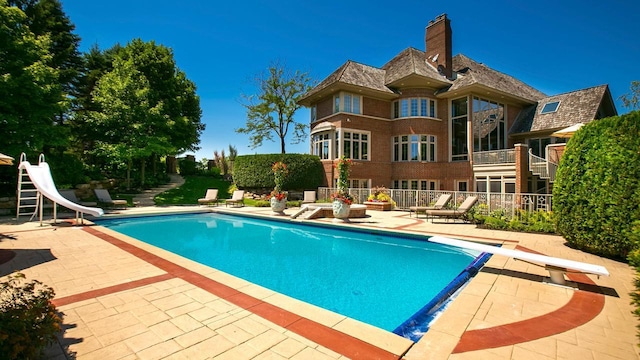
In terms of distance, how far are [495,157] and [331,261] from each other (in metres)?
15.0

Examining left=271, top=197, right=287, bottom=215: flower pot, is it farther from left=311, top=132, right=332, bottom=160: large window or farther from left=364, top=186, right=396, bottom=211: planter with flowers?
left=311, top=132, right=332, bottom=160: large window

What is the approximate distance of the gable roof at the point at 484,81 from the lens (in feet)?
61.3

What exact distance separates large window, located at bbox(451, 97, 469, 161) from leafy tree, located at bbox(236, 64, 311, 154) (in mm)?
16129

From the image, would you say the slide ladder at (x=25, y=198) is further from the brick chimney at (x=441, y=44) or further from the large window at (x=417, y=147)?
the brick chimney at (x=441, y=44)

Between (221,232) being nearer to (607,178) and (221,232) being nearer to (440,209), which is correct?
(440,209)

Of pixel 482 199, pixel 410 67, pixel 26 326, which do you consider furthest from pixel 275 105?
pixel 26 326

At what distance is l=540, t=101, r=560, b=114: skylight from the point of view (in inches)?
776

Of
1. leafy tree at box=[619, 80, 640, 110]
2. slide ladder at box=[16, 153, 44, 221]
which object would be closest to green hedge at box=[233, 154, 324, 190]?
slide ladder at box=[16, 153, 44, 221]

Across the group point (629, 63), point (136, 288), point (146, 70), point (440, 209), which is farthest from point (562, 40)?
point (146, 70)

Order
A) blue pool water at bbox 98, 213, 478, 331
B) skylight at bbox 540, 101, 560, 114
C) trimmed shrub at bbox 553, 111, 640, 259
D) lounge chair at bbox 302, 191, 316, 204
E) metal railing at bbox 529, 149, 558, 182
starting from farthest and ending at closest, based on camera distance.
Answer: skylight at bbox 540, 101, 560, 114 → lounge chair at bbox 302, 191, 316, 204 → metal railing at bbox 529, 149, 558, 182 → trimmed shrub at bbox 553, 111, 640, 259 → blue pool water at bbox 98, 213, 478, 331

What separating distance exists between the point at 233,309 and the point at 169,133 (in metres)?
22.4

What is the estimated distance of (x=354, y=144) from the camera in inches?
806

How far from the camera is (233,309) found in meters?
3.58

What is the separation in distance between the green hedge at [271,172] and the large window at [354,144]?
224 cm
